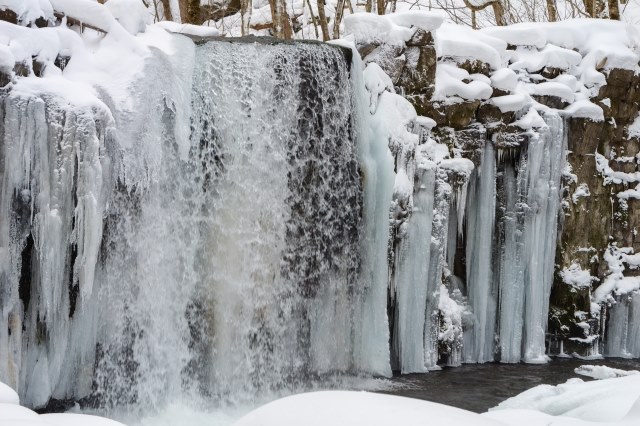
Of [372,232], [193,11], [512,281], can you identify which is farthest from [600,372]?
[193,11]

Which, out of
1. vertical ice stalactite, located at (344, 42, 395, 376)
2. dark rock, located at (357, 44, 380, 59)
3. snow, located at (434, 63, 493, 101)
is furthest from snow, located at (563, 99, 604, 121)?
vertical ice stalactite, located at (344, 42, 395, 376)

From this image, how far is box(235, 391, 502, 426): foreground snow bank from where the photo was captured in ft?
7.70

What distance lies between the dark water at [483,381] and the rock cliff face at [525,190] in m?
0.31

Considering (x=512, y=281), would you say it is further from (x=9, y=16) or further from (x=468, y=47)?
(x=9, y=16)

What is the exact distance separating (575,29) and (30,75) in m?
7.09

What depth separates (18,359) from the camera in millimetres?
5637

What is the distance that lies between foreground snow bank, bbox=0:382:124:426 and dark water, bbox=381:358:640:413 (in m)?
4.73

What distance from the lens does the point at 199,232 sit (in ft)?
23.1

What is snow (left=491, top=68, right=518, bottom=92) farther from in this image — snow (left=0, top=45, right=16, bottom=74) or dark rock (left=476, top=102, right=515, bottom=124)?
snow (left=0, top=45, right=16, bottom=74)

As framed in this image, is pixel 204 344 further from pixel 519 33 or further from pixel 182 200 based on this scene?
pixel 519 33

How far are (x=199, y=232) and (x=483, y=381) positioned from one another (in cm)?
331

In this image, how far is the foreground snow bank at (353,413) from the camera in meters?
2.35

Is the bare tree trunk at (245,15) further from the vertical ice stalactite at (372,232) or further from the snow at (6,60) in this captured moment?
the snow at (6,60)

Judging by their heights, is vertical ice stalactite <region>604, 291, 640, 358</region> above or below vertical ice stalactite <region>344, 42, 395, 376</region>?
below
